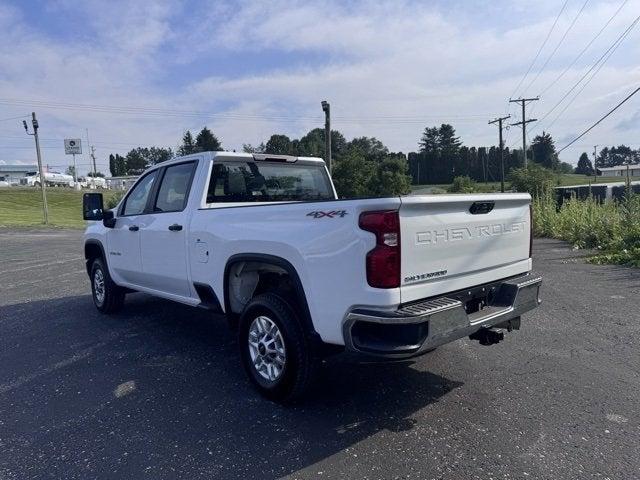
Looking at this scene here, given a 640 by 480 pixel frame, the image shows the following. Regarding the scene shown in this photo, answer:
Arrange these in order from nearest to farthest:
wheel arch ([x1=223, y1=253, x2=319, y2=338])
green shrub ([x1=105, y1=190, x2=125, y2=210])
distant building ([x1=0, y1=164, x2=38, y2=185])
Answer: wheel arch ([x1=223, y1=253, x2=319, y2=338]), green shrub ([x1=105, y1=190, x2=125, y2=210]), distant building ([x1=0, y1=164, x2=38, y2=185])

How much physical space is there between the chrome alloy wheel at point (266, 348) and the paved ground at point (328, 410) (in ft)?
0.87

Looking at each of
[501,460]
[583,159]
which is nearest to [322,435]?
[501,460]

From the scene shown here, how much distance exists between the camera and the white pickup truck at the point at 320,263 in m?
3.14

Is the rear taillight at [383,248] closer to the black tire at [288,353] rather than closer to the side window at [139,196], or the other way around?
the black tire at [288,353]

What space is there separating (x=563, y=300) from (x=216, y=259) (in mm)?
5148

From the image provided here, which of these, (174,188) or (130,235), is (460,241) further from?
(130,235)

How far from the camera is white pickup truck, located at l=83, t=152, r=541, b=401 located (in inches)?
124

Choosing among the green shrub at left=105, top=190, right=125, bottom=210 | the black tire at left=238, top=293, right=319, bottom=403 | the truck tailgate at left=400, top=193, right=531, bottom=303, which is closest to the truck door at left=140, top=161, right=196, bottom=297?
the black tire at left=238, top=293, right=319, bottom=403

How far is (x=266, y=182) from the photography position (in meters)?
5.41

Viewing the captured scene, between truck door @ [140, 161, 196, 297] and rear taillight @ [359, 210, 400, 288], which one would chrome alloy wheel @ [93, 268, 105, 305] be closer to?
truck door @ [140, 161, 196, 297]

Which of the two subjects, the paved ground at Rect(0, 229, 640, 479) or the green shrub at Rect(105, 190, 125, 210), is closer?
the paved ground at Rect(0, 229, 640, 479)

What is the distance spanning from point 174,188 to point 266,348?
7.40 ft

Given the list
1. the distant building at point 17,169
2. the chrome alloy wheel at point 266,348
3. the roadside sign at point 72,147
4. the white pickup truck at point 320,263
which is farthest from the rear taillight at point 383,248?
the distant building at point 17,169

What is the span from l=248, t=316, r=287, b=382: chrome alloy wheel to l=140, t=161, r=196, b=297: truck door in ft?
3.96
